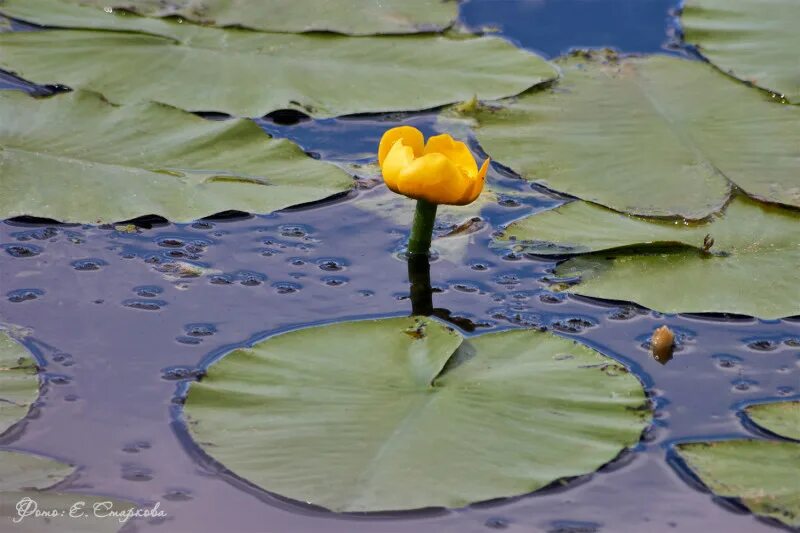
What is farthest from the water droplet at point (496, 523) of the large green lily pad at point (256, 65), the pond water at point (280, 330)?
the large green lily pad at point (256, 65)

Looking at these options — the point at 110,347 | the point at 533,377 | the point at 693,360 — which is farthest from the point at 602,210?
the point at 110,347

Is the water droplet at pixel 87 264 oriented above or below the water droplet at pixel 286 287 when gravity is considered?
below

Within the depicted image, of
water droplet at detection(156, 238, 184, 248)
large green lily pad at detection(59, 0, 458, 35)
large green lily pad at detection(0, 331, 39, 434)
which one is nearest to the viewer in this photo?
large green lily pad at detection(0, 331, 39, 434)

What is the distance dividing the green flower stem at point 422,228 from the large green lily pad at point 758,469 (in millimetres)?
806

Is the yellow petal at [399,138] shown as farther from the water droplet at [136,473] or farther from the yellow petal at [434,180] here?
the water droplet at [136,473]

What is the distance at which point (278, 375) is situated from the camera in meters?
1.96

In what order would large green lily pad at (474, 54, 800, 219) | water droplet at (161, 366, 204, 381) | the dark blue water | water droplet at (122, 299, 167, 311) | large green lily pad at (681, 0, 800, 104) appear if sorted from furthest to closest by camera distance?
the dark blue water
large green lily pad at (681, 0, 800, 104)
large green lily pad at (474, 54, 800, 219)
water droplet at (122, 299, 167, 311)
water droplet at (161, 366, 204, 381)

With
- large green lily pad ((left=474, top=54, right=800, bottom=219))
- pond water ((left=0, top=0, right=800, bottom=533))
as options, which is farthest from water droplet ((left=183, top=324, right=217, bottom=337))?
large green lily pad ((left=474, top=54, right=800, bottom=219))

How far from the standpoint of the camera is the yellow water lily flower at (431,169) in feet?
7.34

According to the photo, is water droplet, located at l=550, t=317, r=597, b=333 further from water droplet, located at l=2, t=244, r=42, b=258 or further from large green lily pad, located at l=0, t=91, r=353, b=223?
water droplet, located at l=2, t=244, r=42, b=258

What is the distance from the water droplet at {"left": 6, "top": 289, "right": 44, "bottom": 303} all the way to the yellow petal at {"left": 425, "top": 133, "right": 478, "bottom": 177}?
885 mm

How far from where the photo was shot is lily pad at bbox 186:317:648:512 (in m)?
1.72

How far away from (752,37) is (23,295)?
235 centimetres

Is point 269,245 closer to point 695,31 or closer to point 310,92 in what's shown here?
point 310,92
